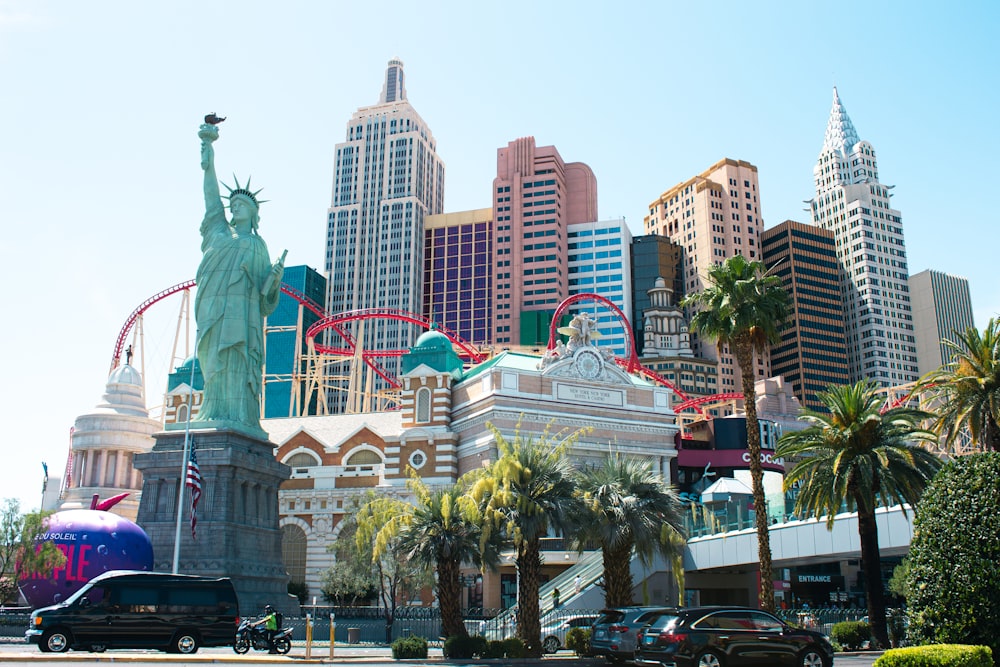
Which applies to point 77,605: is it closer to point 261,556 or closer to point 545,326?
point 261,556

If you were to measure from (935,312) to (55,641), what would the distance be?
179 metres

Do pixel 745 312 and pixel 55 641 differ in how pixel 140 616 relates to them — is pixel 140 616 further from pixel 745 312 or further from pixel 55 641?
pixel 745 312

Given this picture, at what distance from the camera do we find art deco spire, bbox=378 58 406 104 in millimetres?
194250

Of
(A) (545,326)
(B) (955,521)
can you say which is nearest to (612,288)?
(A) (545,326)

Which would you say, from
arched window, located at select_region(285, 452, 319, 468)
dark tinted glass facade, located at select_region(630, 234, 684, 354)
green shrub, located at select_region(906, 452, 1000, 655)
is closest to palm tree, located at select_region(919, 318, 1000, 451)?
green shrub, located at select_region(906, 452, 1000, 655)

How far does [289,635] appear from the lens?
29.5m

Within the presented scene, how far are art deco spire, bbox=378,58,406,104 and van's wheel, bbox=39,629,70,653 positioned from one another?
177 m

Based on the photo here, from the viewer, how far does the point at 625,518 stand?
1242 inches

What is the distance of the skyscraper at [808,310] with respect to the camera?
16262 cm

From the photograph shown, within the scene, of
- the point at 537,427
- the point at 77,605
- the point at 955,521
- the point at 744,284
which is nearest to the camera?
the point at 955,521

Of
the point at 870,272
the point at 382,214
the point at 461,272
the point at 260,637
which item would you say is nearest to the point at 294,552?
the point at 260,637

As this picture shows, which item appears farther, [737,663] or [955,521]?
[737,663]

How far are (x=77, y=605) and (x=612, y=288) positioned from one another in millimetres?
143037

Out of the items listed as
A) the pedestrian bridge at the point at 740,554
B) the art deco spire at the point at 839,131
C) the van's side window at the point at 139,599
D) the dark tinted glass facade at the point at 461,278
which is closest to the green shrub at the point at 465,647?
the pedestrian bridge at the point at 740,554
